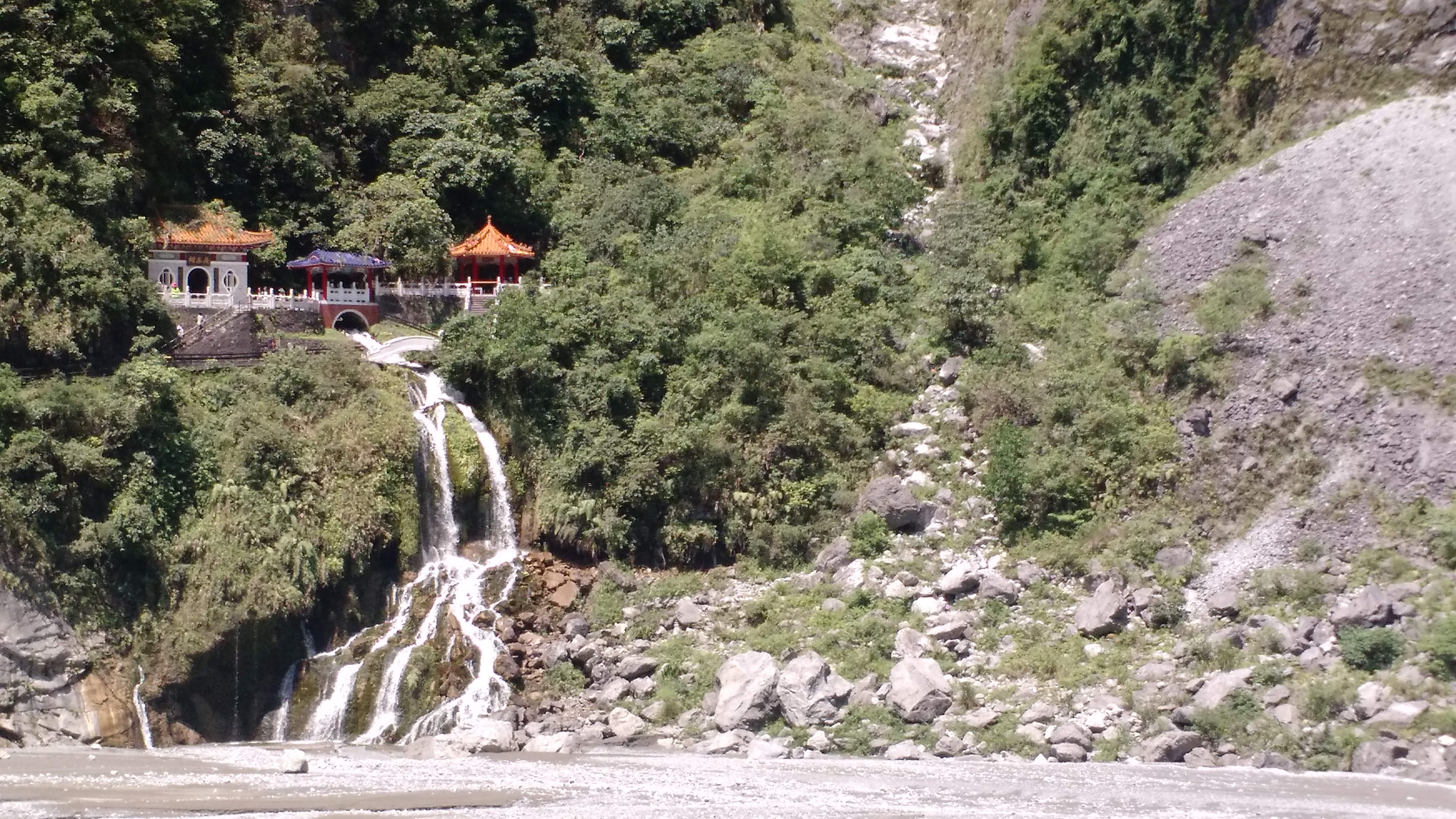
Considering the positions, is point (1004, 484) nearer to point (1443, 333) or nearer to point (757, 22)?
point (1443, 333)

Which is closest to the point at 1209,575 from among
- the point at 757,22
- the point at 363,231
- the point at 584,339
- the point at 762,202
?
the point at 584,339

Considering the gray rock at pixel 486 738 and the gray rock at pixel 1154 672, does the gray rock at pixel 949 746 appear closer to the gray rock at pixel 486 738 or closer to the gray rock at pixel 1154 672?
the gray rock at pixel 1154 672

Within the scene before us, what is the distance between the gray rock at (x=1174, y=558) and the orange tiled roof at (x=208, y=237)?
23.3 meters

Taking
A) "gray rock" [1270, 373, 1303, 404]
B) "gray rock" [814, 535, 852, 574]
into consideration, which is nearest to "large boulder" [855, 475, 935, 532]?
"gray rock" [814, 535, 852, 574]

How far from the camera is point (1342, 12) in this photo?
3562cm

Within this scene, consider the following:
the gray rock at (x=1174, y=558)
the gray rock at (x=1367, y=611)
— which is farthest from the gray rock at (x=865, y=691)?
the gray rock at (x=1367, y=611)

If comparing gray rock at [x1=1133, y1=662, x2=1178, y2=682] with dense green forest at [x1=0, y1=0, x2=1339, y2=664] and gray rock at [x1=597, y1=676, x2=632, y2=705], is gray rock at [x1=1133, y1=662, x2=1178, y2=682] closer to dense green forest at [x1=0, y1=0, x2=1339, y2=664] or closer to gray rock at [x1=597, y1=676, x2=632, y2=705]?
dense green forest at [x1=0, y1=0, x2=1339, y2=664]

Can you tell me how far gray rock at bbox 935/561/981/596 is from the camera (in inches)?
1123

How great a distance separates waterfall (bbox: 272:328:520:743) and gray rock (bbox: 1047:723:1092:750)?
1097cm

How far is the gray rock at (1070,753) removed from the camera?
2344cm

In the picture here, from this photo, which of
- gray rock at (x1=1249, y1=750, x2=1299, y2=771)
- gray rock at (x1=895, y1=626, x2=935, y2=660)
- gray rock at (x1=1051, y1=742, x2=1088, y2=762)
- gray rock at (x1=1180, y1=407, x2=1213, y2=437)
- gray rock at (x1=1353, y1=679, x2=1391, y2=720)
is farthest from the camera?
gray rock at (x1=1180, y1=407, x2=1213, y2=437)

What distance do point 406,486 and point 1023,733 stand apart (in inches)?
584

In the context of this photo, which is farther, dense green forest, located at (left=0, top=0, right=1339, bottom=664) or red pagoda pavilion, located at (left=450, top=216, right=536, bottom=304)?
red pagoda pavilion, located at (left=450, top=216, right=536, bottom=304)

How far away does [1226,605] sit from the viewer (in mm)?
25844
